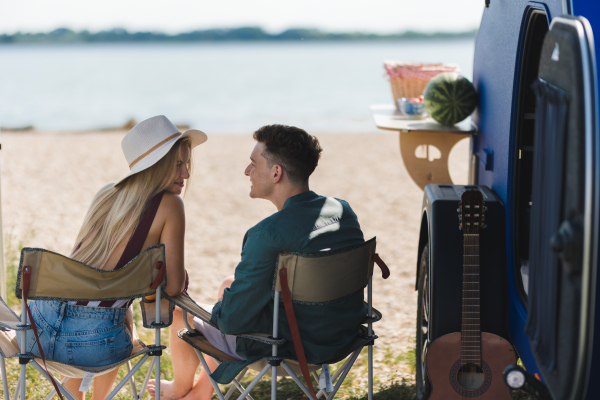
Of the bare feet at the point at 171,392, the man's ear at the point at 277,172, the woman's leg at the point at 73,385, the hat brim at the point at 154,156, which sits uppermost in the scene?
the hat brim at the point at 154,156

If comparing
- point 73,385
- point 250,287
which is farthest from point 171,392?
point 250,287

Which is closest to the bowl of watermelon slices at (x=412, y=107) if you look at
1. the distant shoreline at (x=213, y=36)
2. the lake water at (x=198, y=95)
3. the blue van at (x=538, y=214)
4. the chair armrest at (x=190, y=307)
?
the blue van at (x=538, y=214)

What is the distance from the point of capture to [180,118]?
97.6 feet

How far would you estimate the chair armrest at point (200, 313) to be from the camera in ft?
7.61

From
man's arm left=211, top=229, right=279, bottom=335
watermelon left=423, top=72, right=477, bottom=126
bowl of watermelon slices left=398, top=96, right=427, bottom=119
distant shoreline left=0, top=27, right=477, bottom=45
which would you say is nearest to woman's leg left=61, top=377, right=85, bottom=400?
man's arm left=211, top=229, right=279, bottom=335

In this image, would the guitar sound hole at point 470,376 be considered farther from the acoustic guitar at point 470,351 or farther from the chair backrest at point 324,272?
the chair backrest at point 324,272

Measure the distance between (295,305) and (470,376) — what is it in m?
0.84

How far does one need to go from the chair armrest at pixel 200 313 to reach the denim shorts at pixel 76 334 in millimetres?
254

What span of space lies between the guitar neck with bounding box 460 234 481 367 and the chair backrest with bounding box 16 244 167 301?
1.18m

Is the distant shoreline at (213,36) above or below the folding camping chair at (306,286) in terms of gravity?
above

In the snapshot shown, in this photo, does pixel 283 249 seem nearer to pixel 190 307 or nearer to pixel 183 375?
pixel 190 307

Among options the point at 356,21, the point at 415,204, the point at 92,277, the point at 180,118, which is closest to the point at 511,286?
the point at 92,277

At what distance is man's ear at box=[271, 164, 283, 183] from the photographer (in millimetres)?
2494

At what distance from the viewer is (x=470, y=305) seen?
8.38 ft
